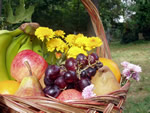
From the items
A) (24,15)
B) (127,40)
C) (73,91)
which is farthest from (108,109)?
(127,40)

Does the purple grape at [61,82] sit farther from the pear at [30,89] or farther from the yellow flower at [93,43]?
the yellow flower at [93,43]

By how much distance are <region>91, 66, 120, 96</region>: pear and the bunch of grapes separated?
27mm

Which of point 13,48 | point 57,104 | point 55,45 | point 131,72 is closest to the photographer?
point 57,104

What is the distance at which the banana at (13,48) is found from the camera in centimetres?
103

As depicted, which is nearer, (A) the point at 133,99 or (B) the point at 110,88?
(B) the point at 110,88

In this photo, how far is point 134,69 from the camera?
809mm

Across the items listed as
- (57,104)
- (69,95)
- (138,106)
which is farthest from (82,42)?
(138,106)

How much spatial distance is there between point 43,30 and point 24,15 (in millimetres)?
393

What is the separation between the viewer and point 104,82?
0.73 m

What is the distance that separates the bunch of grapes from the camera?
715mm

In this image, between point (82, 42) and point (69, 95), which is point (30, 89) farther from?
point (82, 42)

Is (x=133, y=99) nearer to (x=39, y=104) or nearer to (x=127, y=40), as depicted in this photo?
(x=39, y=104)

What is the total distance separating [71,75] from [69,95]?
7 centimetres

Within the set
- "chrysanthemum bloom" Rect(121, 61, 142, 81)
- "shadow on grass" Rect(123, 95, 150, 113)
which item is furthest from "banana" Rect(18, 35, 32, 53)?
"shadow on grass" Rect(123, 95, 150, 113)
